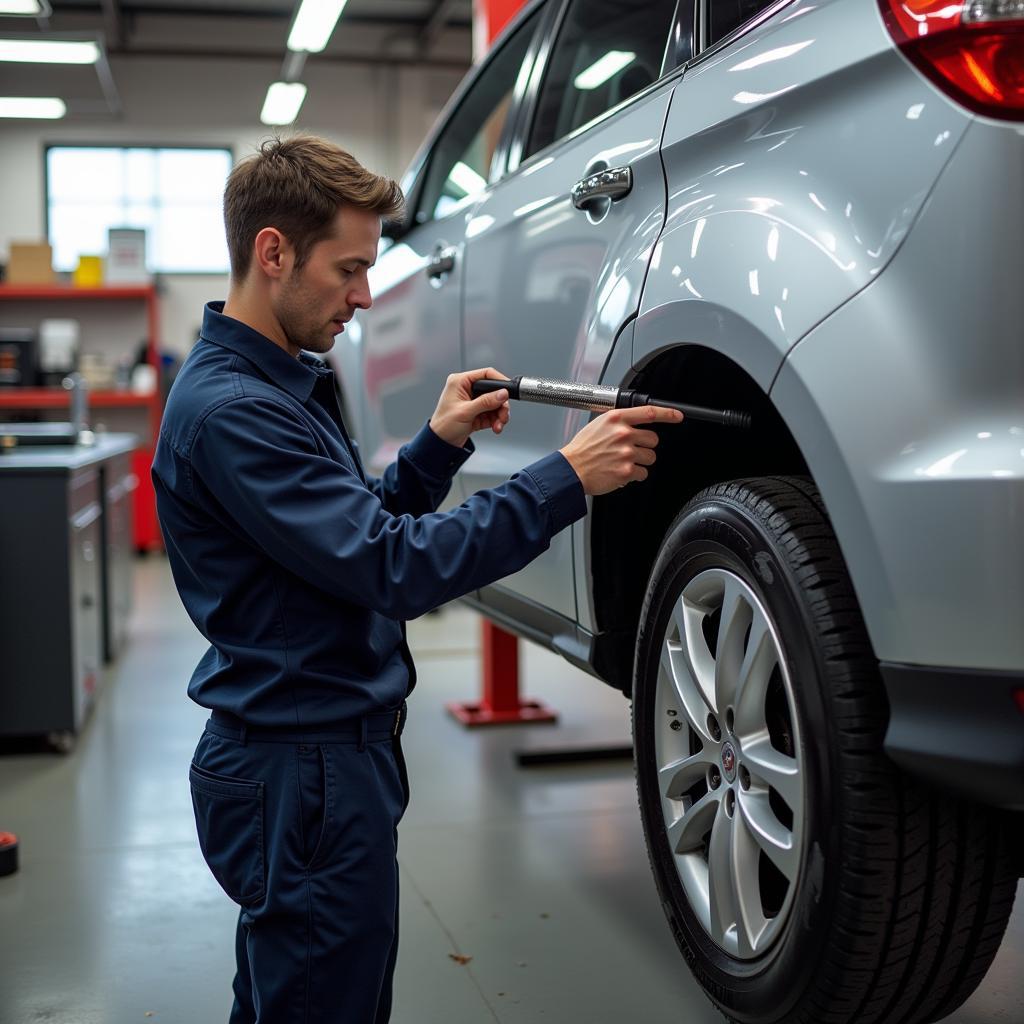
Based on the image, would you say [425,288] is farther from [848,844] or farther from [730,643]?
[848,844]

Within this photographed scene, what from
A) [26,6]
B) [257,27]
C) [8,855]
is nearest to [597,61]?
[8,855]

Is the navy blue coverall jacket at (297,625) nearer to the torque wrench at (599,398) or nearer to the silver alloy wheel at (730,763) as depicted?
the torque wrench at (599,398)

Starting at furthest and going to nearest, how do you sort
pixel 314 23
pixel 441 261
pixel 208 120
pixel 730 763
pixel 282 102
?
pixel 208 120 < pixel 282 102 < pixel 314 23 < pixel 441 261 < pixel 730 763

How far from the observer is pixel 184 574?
1.42 m

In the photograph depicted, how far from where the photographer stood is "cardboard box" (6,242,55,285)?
9031mm

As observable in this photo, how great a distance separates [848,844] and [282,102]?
10.5 metres

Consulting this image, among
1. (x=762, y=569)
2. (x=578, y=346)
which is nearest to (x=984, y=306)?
(x=762, y=569)

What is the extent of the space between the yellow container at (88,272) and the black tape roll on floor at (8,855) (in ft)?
24.8

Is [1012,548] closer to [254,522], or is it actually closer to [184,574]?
[254,522]

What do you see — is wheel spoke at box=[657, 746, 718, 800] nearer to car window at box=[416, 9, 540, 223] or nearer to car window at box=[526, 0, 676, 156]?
car window at box=[526, 0, 676, 156]

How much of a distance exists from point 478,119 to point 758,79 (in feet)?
5.96

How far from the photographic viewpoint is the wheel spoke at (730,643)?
4.37 ft

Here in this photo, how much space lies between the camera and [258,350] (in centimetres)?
138

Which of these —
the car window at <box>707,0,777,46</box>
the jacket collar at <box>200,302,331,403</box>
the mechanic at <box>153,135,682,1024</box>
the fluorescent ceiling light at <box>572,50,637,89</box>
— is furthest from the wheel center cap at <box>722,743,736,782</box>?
the fluorescent ceiling light at <box>572,50,637,89</box>
